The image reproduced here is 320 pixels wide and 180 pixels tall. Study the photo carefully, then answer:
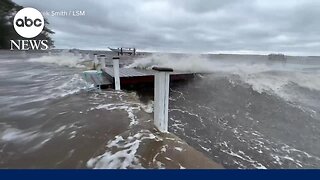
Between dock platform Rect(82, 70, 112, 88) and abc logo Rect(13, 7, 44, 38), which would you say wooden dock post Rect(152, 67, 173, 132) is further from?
dock platform Rect(82, 70, 112, 88)

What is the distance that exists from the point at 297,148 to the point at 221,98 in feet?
12.1

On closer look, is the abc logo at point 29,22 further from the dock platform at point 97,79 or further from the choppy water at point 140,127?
the dock platform at point 97,79

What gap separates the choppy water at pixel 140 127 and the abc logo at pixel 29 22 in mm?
1264

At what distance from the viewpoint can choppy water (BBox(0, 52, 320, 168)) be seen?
99.6 inches

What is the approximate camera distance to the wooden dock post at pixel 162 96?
9.64ft

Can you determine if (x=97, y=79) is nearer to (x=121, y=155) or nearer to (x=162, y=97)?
(x=162, y=97)

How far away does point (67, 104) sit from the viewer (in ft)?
15.2

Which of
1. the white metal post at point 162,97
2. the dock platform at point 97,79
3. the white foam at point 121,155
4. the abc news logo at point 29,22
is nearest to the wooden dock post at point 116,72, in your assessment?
the dock platform at point 97,79

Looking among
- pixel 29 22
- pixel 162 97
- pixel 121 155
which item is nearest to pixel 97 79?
pixel 29 22

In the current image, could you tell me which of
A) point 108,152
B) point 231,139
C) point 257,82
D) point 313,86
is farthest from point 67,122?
point 313,86

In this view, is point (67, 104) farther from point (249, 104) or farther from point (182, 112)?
point (249, 104)

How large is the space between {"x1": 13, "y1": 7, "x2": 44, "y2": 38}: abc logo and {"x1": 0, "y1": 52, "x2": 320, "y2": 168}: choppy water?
1264 mm

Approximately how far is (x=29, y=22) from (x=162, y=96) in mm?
2192

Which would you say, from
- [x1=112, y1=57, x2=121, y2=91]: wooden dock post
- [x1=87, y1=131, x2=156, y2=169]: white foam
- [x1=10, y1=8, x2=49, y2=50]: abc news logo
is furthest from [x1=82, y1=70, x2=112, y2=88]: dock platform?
[x1=87, y1=131, x2=156, y2=169]: white foam
